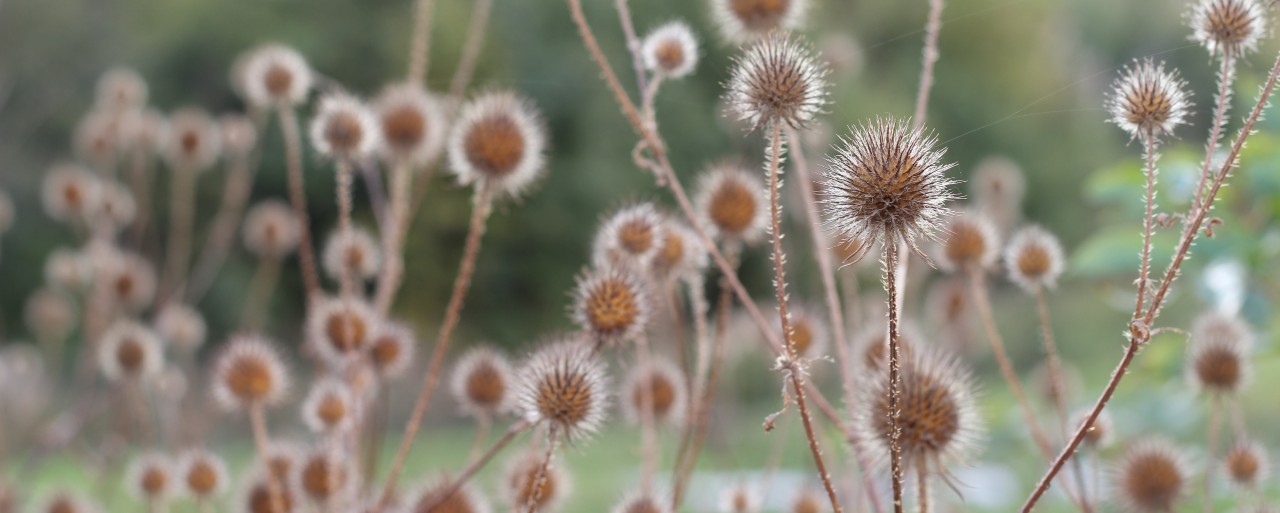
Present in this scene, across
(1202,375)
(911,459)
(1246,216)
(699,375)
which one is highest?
(1246,216)

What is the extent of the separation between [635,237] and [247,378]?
3.01 feet

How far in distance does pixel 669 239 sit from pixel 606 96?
11702 mm

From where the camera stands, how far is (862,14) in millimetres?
15422

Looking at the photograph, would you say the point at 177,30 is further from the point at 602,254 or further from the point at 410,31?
the point at 602,254

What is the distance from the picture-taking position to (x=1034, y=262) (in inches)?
71.2

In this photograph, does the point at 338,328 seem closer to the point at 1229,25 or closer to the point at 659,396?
the point at 659,396

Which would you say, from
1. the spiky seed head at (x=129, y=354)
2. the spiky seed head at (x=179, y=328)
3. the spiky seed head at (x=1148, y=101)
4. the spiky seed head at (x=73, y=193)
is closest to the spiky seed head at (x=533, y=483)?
the spiky seed head at (x=1148, y=101)

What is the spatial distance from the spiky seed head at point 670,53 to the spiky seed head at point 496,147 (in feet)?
0.80

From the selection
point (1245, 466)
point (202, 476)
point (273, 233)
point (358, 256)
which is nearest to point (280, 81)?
point (358, 256)

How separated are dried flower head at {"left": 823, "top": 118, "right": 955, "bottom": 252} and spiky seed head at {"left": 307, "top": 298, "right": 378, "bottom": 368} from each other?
1245 millimetres

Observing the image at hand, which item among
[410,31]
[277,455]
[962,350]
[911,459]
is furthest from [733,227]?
[410,31]

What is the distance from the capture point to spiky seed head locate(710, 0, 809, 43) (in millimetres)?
1732

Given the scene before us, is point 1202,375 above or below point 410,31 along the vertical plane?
below

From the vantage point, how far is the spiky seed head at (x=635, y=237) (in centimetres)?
167
